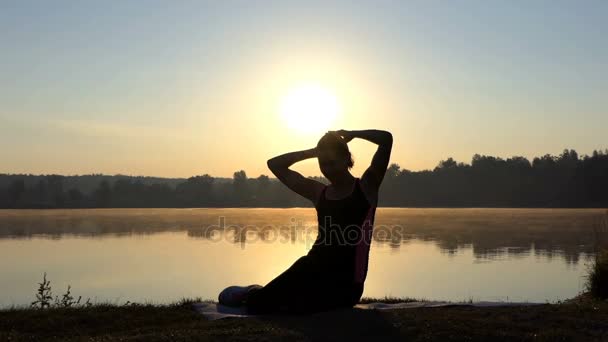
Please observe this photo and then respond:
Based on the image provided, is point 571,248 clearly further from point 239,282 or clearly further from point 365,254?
point 365,254

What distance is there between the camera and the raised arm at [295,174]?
632 centimetres

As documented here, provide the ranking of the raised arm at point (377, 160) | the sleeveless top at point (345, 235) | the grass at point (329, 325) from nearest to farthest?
the grass at point (329, 325), the raised arm at point (377, 160), the sleeveless top at point (345, 235)

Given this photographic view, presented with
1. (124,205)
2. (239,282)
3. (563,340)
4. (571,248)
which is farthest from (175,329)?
(124,205)

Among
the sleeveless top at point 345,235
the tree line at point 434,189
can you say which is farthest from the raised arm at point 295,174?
the tree line at point 434,189

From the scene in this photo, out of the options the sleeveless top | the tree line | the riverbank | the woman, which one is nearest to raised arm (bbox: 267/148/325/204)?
the woman

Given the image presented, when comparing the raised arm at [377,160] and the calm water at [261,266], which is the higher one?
the raised arm at [377,160]

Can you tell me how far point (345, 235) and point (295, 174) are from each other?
930 millimetres

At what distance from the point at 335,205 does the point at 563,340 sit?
2.41 m

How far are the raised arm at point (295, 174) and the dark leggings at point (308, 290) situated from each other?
679 mm

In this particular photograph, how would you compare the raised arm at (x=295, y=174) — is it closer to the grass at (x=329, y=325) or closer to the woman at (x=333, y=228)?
the woman at (x=333, y=228)

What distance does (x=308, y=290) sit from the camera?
6270mm

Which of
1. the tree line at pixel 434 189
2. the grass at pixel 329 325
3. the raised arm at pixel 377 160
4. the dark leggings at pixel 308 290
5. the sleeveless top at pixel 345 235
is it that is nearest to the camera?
the grass at pixel 329 325

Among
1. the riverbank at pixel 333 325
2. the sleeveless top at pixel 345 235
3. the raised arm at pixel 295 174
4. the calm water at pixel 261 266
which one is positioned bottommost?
the calm water at pixel 261 266

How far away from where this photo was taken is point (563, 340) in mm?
5699
